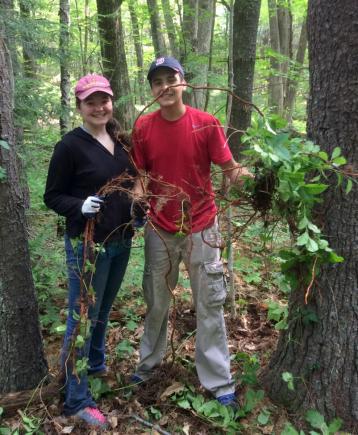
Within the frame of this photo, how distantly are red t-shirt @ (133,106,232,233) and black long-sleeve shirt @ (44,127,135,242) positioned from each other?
8.7 inches

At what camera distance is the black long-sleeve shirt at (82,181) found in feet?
8.28

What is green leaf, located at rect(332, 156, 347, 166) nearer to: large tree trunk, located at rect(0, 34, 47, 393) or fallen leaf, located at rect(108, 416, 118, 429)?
large tree trunk, located at rect(0, 34, 47, 393)

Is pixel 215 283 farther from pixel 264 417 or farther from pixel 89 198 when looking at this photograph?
pixel 89 198

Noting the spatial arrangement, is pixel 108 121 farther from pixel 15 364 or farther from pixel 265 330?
pixel 265 330

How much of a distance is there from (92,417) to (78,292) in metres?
0.93

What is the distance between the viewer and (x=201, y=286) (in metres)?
3.00

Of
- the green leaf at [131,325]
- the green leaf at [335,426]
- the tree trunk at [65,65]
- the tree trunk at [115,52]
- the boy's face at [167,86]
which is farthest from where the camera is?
the tree trunk at [115,52]

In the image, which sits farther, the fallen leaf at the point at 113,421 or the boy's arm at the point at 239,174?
the fallen leaf at the point at 113,421

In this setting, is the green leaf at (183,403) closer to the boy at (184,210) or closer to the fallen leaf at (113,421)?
the boy at (184,210)

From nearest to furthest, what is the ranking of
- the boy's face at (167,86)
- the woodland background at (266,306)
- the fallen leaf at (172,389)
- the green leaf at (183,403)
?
the woodland background at (266,306)
the boy's face at (167,86)
the green leaf at (183,403)
the fallen leaf at (172,389)

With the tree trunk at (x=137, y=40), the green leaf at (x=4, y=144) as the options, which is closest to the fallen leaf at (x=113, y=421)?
the green leaf at (x=4, y=144)

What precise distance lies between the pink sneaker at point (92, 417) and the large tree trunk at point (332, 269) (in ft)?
4.23

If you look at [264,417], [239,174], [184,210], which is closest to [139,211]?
[184,210]

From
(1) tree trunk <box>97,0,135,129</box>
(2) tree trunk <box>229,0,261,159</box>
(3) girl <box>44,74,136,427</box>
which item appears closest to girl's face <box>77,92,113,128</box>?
(3) girl <box>44,74,136,427</box>
